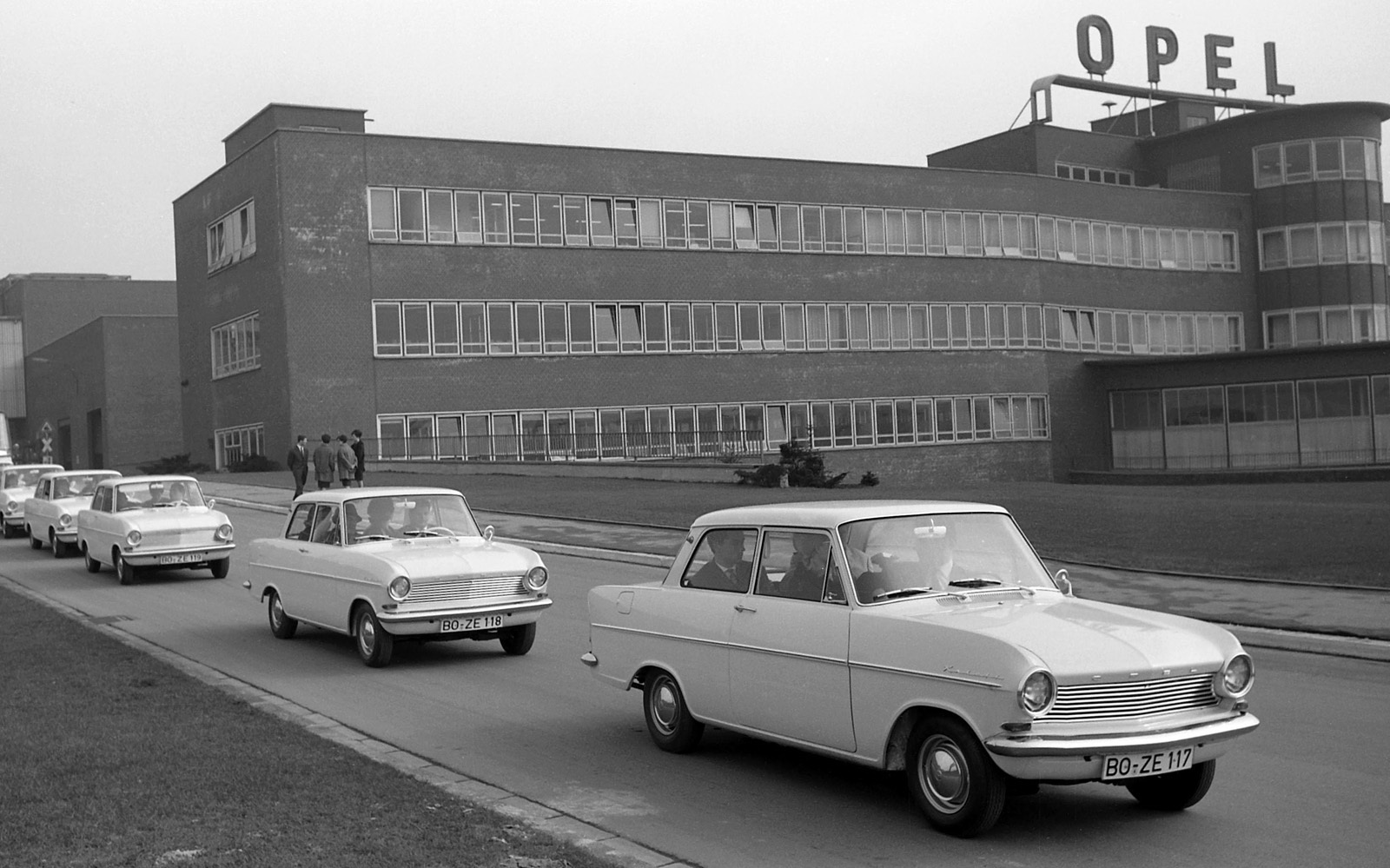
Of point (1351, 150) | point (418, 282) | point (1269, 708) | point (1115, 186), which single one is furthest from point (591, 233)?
point (1269, 708)

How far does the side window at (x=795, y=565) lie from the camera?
7934mm

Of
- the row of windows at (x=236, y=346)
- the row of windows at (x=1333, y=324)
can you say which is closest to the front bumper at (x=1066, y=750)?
the row of windows at (x=236, y=346)

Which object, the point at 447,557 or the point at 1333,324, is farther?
the point at 1333,324

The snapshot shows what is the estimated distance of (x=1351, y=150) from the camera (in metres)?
66.0

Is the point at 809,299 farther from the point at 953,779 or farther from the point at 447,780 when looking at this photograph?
A: the point at 953,779

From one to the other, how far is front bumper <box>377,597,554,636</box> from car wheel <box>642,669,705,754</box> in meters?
3.79

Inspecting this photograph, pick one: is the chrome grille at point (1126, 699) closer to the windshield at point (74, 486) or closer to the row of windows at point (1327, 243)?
the windshield at point (74, 486)

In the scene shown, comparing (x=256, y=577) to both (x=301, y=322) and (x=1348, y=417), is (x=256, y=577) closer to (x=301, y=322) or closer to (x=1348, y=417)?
(x=301, y=322)

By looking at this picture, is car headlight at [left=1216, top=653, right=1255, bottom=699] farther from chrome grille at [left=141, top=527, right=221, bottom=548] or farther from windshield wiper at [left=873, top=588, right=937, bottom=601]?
chrome grille at [left=141, top=527, right=221, bottom=548]

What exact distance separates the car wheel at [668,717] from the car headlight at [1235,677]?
3167 millimetres

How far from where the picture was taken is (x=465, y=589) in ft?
41.8

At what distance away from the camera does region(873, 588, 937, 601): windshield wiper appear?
7609mm

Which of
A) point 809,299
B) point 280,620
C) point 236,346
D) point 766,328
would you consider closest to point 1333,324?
point 809,299

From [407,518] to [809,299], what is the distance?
4557cm
